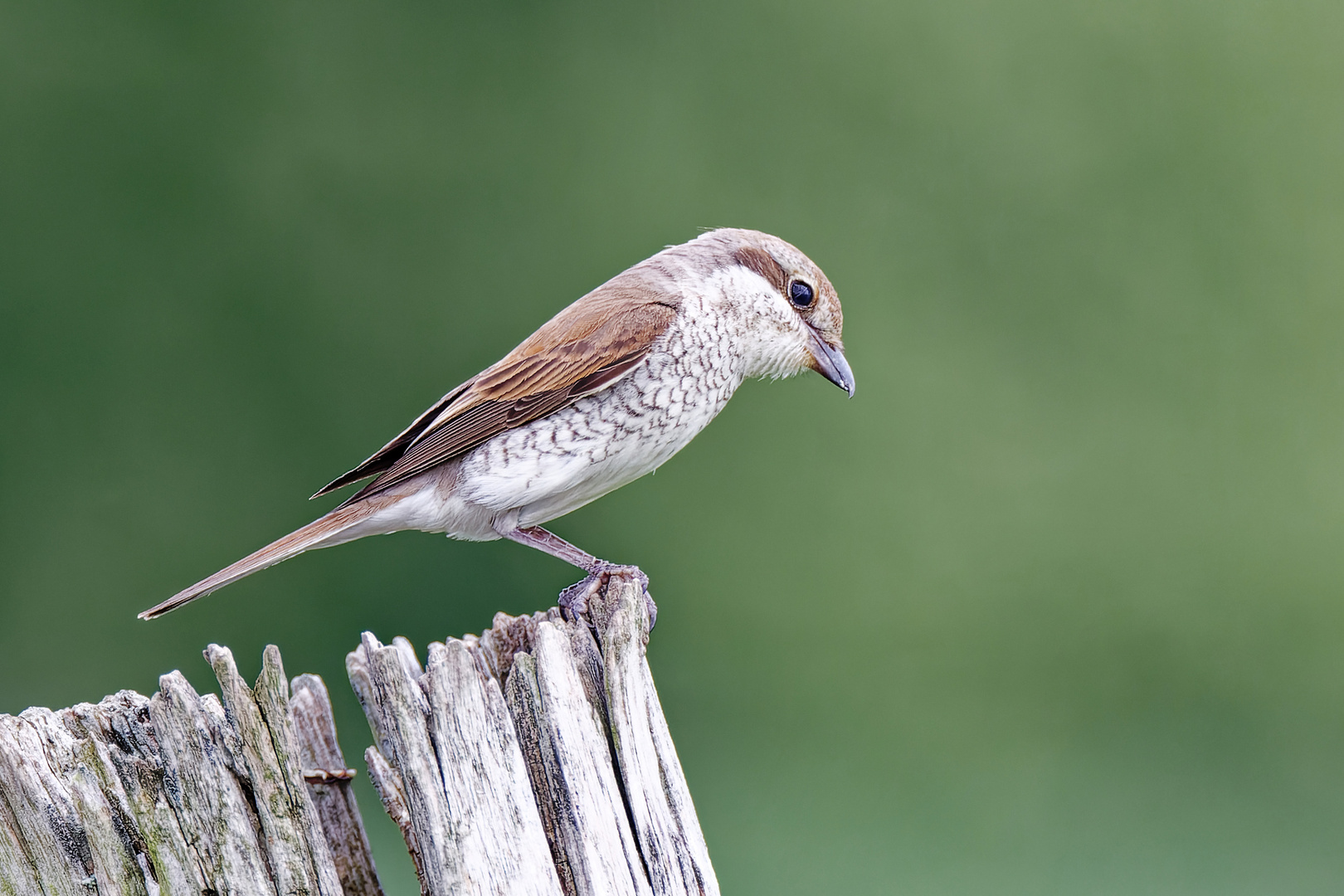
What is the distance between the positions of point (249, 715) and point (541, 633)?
573 mm

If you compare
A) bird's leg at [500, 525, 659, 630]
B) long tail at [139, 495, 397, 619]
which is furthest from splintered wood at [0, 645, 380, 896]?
bird's leg at [500, 525, 659, 630]

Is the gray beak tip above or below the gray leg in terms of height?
above

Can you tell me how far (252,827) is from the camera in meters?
2.00

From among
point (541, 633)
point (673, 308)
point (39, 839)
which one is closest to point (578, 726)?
point (541, 633)

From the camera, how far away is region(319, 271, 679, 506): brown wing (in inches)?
116

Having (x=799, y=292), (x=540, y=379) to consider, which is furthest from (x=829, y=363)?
(x=540, y=379)

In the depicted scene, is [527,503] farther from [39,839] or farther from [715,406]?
[39,839]

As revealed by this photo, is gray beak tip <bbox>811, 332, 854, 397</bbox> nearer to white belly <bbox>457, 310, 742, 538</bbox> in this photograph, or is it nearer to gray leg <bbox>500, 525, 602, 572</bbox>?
white belly <bbox>457, 310, 742, 538</bbox>

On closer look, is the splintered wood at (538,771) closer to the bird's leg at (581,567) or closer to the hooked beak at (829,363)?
the bird's leg at (581,567)

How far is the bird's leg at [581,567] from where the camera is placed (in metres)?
2.59

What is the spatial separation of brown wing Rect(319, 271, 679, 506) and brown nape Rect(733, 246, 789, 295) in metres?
0.32

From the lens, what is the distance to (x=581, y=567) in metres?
2.93

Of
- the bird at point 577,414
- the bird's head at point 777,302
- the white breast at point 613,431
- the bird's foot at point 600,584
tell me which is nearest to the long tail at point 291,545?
the bird at point 577,414

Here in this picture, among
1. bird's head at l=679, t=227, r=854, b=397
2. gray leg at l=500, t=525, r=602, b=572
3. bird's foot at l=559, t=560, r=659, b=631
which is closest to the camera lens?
bird's foot at l=559, t=560, r=659, b=631
